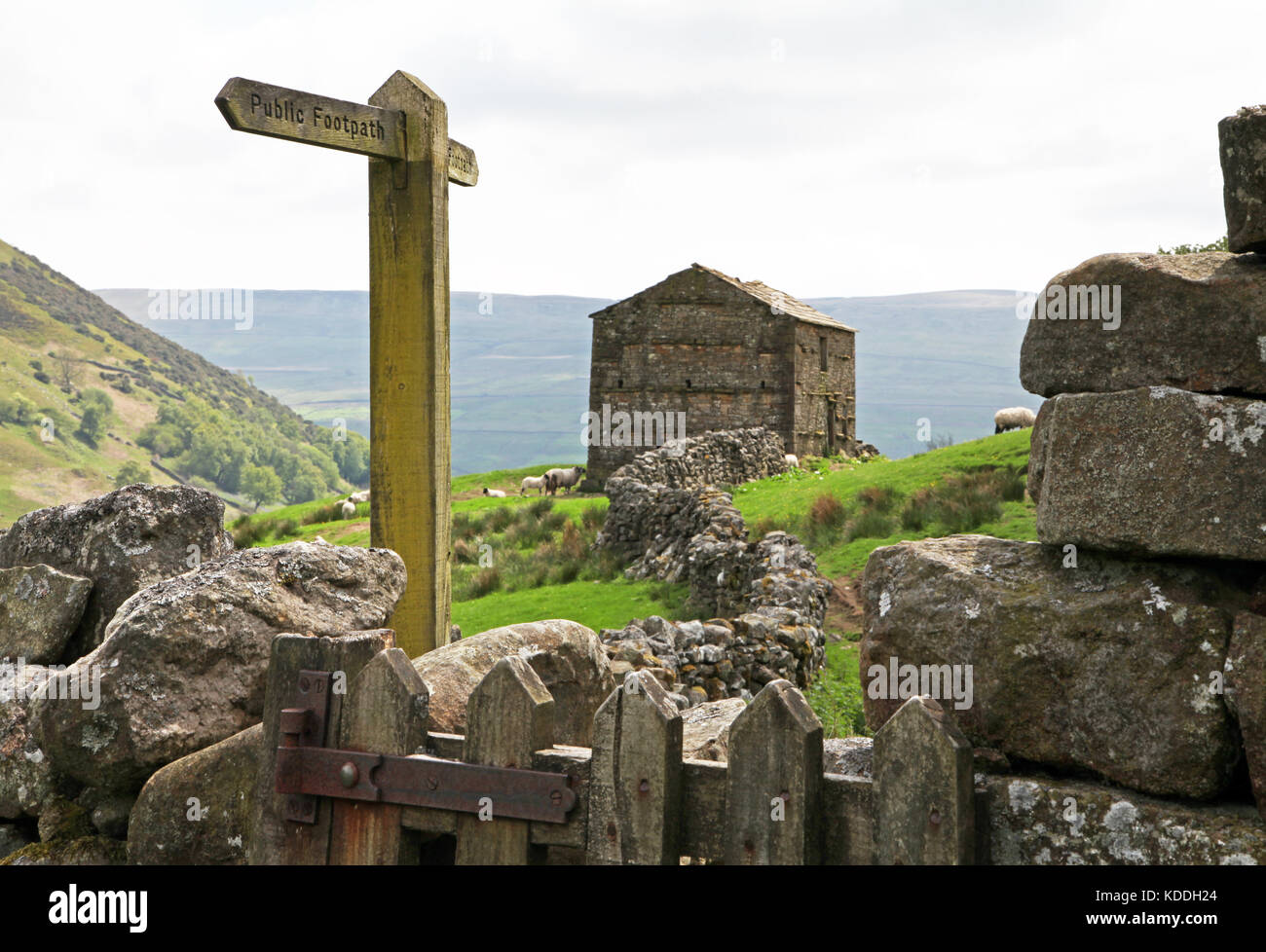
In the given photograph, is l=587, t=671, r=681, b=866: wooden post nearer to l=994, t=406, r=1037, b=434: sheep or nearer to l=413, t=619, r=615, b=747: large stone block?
l=413, t=619, r=615, b=747: large stone block

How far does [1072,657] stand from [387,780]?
6.05 ft

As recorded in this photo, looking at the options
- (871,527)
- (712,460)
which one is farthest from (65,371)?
(871,527)

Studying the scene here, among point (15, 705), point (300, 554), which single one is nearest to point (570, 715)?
point (300, 554)

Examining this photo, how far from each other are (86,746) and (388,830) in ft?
3.68

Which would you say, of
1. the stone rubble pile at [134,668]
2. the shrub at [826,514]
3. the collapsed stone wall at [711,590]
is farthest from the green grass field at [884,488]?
the stone rubble pile at [134,668]

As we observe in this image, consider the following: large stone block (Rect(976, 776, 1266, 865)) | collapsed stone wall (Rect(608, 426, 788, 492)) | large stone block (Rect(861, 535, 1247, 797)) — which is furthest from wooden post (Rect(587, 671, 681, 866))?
collapsed stone wall (Rect(608, 426, 788, 492))

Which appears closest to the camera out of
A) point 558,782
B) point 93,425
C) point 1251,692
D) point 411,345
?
point 1251,692

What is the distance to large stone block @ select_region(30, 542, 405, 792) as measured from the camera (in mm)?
3129

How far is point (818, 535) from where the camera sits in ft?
50.6

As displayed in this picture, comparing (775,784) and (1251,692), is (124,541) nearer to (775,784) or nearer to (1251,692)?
(775,784)

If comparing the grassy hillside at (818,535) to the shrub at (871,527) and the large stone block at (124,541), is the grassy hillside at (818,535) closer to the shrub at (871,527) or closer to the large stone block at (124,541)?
the shrub at (871,527)

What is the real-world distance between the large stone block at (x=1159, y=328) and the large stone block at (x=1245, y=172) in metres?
0.12

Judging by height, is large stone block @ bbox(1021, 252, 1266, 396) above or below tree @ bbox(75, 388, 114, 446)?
below

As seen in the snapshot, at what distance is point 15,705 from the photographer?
143 inches
